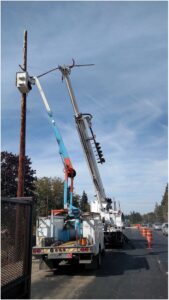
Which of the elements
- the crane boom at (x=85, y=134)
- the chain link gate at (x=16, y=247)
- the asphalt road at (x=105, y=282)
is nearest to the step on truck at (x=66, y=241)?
the asphalt road at (x=105, y=282)

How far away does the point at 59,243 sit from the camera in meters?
12.5

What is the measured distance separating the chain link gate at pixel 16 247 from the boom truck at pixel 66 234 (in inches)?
301

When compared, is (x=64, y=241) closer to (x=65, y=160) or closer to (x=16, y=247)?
(x=65, y=160)

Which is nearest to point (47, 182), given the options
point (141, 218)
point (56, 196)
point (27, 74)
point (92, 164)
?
point (56, 196)

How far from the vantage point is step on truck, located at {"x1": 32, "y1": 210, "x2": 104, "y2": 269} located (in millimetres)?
11273

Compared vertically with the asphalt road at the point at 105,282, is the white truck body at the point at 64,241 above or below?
above

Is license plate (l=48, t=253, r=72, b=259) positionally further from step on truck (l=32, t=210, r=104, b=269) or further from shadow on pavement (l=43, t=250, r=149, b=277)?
shadow on pavement (l=43, t=250, r=149, b=277)

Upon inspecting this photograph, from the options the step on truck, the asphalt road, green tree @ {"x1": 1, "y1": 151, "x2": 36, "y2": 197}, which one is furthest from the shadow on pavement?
green tree @ {"x1": 1, "y1": 151, "x2": 36, "y2": 197}

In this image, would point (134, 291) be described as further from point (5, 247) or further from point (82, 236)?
point (5, 247)

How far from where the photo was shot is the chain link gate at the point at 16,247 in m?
3.39

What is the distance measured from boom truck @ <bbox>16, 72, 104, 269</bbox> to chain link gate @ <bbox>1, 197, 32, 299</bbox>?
766 centimetres

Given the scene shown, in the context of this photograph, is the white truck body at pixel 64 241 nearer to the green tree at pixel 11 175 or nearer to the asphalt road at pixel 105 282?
the asphalt road at pixel 105 282

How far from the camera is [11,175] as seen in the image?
27094 mm

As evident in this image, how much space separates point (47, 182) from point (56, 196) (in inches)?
83.6
